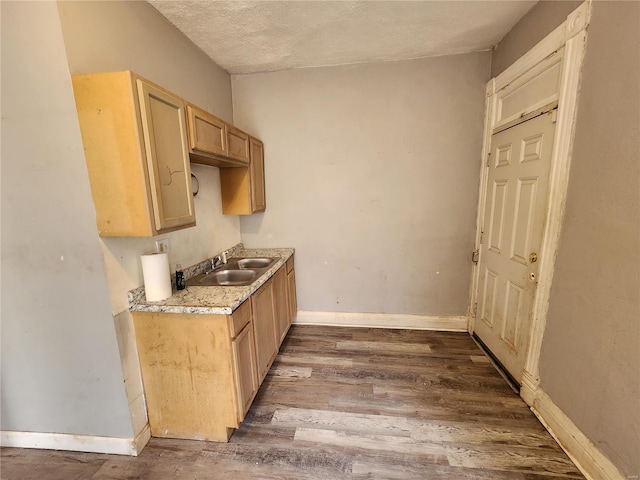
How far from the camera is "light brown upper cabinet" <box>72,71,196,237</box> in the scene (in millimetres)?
1196

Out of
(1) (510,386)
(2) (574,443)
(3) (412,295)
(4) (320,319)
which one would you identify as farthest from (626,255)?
(4) (320,319)

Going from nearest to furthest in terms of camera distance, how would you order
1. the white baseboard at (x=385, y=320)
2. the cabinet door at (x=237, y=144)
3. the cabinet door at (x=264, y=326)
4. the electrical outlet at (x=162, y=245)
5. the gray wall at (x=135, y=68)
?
the gray wall at (x=135, y=68) → the electrical outlet at (x=162, y=245) → the cabinet door at (x=264, y=326) → the cabinet door at (x=237, y=144) → the white baseboard at (x=385, y=320)

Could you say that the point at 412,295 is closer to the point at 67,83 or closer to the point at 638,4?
the point at 638,4

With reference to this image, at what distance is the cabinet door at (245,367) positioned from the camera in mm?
1562

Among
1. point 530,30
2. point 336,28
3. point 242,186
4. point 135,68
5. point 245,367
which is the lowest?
point 245,367

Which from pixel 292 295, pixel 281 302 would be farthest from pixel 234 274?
pixel 292 295

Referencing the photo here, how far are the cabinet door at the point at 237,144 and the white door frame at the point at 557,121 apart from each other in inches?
87.6

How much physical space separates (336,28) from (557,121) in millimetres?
1661

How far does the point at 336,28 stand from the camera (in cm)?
199

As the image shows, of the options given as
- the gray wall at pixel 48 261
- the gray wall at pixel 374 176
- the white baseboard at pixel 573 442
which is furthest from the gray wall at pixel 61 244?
the white baseboard at pixel 573 442

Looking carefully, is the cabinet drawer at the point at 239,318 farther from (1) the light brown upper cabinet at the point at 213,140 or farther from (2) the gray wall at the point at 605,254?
(2) the gray wall at the point at 605,254

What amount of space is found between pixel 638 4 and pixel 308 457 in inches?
109

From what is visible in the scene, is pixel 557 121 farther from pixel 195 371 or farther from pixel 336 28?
pixel 195 371

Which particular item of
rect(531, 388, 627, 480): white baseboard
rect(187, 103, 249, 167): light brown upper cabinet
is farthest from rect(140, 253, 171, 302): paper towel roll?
rect(531, 388, 627, 480): white baseboard
